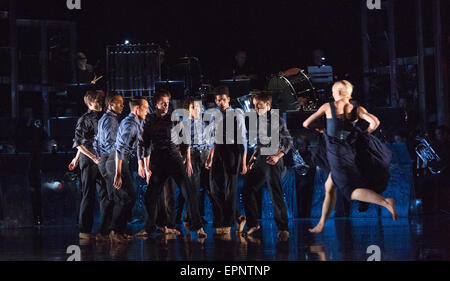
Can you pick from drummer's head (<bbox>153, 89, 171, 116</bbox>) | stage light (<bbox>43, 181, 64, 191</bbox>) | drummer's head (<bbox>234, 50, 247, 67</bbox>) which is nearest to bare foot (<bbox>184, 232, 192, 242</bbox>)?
drummer's head (<bbox>153, 89, 171, 116</bbox>)

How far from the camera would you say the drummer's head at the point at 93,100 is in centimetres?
827

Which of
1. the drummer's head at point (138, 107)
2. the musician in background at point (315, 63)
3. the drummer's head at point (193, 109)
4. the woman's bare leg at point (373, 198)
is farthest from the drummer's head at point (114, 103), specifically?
the musician in background at point (315, 63)

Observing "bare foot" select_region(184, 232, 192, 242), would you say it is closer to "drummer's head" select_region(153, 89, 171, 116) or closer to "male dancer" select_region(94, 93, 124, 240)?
"male dancer" select_region(94, 93, 124, 240)

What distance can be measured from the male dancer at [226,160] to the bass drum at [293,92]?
128 inches

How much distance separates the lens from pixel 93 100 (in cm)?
828

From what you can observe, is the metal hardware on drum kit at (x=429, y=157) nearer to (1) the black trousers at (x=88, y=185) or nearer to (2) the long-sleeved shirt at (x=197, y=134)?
(2) the long-sleeved shirt at (x=197, y=134)

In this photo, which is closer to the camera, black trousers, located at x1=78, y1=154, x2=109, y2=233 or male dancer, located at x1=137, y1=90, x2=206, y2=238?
male dancer, located at x1=137, y1=90, x2=206, y2=238

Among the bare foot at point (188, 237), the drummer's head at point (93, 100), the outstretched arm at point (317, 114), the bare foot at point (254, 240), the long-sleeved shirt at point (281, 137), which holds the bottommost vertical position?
the bare foot at point (188, 237)

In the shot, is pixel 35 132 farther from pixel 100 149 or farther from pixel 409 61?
pixel 409 61

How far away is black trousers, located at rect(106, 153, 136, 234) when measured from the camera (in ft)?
25.6

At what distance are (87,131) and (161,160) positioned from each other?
3.48 feet

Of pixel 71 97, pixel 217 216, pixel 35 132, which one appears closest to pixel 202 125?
pixel 217 216

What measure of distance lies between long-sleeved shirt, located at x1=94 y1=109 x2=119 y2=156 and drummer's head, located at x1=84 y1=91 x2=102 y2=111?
394 mm

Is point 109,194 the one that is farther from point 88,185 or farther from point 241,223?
point 241,223
